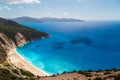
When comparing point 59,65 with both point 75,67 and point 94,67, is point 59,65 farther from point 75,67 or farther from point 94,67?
point 94,67

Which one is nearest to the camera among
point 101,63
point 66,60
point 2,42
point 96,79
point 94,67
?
point 96,79

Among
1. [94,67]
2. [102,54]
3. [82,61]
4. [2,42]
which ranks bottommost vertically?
[94,67]

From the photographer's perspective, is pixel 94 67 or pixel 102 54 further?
pixel 102 54

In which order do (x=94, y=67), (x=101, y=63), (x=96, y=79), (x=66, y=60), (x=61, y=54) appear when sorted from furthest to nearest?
(x=61, y=54), (x=66, y=60), (x=101, y=63), (x=94, y=67), (x=96, y=79)

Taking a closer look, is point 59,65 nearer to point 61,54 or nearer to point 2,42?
point 61,54

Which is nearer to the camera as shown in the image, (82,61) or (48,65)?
(48,65)

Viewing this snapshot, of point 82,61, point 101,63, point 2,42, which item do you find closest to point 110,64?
point 101,63

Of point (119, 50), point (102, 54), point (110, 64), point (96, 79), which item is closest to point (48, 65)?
point (110, 64)

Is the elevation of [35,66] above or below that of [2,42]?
below

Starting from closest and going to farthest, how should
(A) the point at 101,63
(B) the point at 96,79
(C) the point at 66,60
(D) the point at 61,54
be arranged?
(B) the point at 96,79, (A) the point at 101,63, (C) the point at 66,60, (D) the point at 61,54
